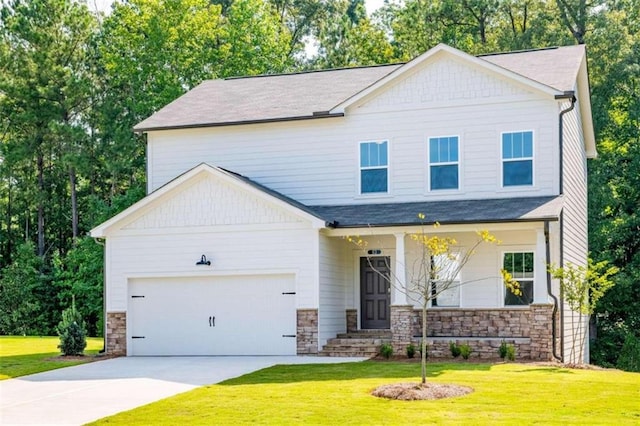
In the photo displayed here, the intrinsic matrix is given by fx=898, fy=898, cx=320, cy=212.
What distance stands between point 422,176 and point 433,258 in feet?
6.83

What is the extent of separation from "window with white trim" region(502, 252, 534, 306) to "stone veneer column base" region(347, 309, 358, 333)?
3855 millimetres

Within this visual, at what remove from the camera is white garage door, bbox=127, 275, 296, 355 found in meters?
21.7

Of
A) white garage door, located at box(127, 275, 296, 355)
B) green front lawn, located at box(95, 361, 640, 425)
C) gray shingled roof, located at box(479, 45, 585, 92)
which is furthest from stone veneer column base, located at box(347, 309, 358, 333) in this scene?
gray shingled roof, located at box(479, 45, 585, 92)

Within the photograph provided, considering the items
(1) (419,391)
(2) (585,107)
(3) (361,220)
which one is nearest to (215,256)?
(3) (361,220)

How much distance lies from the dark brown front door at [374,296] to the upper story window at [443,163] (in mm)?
2431

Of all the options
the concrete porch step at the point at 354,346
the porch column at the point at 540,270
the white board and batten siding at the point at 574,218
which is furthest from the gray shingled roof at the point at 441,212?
the concrete porch step at the point at 354,346

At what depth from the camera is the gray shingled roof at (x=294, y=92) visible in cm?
2373

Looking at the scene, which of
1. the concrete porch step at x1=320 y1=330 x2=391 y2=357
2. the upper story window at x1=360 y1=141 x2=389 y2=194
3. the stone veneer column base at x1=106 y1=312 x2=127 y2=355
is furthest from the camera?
the upper story window at x1=360 y1=141 x2=389 y2=194

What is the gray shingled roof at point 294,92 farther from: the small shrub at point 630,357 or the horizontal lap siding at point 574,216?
the small shrub at point 630,357

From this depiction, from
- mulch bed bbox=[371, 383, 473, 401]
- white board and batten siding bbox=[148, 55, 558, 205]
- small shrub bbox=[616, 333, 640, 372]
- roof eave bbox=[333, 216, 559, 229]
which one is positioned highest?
white board and batten siding bbox=[148, 55, 558, 205]

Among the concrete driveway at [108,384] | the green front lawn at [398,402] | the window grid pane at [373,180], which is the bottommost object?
the concrete driveway at [108,384]

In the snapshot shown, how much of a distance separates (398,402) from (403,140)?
34.7 feet

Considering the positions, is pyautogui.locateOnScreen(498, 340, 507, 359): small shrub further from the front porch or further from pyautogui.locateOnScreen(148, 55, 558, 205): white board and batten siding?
pyautogui.locateOnScreen(148, 55, 558, 205): white board and batten siding

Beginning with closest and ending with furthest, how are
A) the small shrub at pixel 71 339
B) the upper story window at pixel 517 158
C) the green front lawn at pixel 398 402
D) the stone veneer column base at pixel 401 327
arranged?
the green front lawn at pixel 398 402
the stone veneer column base at pixel 401 327
the upper story window at pixel 517 158
the small shrub at pixel 71 339
